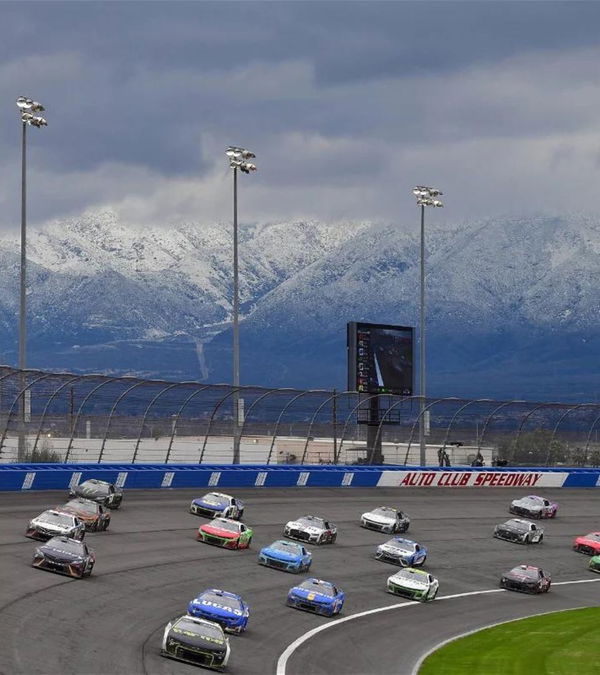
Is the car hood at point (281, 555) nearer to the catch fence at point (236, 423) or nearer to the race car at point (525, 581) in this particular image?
the race car at point (525, 581)

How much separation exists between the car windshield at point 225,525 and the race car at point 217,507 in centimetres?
444

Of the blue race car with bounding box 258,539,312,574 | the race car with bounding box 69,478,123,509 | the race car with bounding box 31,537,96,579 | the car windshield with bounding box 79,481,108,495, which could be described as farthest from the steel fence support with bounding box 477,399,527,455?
the race car with bounding box 31,537,96,579

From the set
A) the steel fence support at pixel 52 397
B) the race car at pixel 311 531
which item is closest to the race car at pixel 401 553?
the race car at pixel 311 531

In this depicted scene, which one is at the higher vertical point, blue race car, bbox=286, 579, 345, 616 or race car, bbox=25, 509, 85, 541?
race car, bbox=25, 509, 85, 541

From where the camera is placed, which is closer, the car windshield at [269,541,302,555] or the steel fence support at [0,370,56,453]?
the car windshield at [269,541,302,555]

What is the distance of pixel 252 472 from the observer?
64.1 meters

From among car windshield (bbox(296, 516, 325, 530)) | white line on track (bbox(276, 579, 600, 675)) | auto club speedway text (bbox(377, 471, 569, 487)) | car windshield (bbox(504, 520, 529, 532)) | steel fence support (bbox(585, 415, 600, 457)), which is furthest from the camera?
steel fence support (bbox(585, 415, 600, 457))

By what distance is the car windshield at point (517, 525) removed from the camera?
60094mm

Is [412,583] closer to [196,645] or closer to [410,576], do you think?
[410,576]

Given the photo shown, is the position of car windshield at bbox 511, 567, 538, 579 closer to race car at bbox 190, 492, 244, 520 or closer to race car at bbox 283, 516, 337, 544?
race car at bbox 283, 516, 337, 544

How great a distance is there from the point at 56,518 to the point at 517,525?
22567mm

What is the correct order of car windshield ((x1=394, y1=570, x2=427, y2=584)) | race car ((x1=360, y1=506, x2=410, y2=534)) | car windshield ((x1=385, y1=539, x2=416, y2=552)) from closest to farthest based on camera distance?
1. car windshield ((x1=394, y1=570, x2=427, y2=584))
2. car windshield ((x1=385, y1=539, x2=416, y2=552))
3. race car ((x1=360, y1=506, x2=410, y2=534))

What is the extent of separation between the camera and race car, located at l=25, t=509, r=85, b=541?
44.0 meters

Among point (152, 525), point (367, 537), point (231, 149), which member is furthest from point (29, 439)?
point (231, 149)
